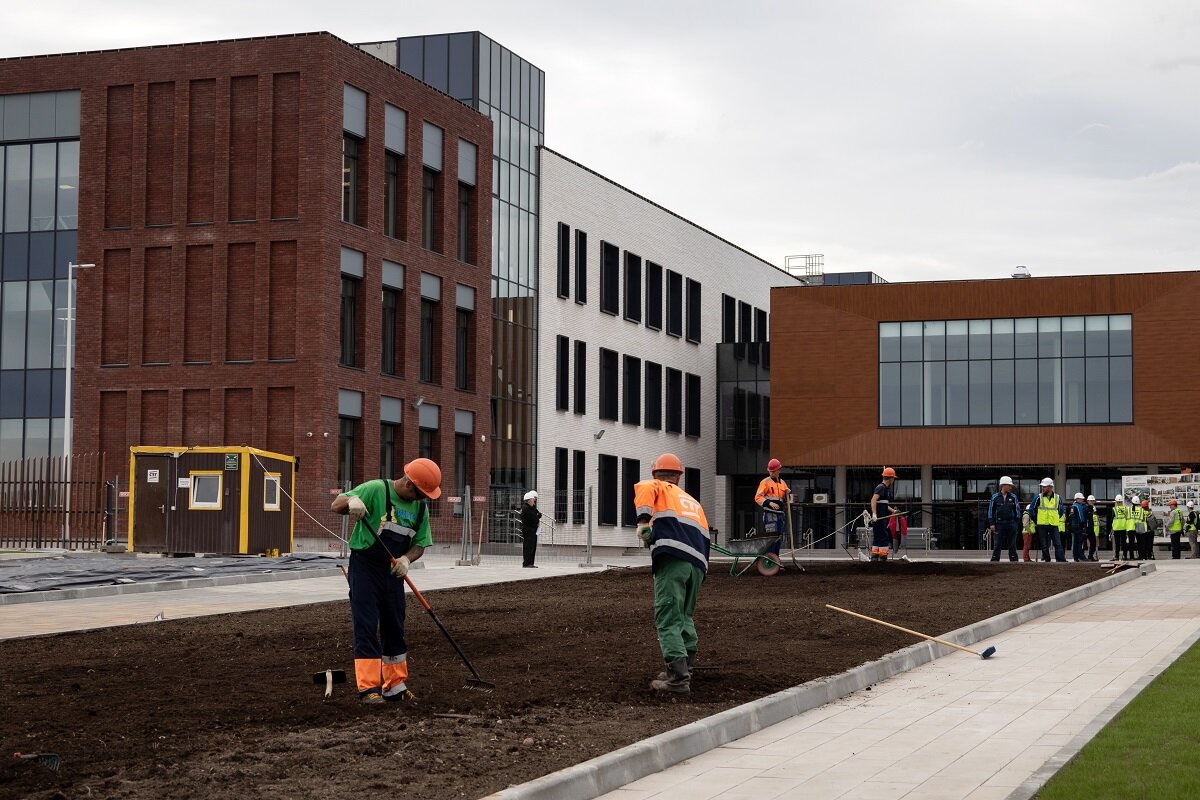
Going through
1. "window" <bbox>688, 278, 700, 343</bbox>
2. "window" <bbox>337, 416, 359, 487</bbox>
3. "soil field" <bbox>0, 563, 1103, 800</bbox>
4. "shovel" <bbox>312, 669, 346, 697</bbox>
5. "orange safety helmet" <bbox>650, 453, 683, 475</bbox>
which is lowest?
"soil field" <bbox>0, 563, 1103, 800</bbox>

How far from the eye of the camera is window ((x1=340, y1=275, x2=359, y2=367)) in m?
45.7

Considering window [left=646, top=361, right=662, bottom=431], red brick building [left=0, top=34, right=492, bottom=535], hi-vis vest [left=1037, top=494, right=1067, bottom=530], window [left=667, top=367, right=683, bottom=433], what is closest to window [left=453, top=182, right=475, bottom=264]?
red brick building [left=0, top=34, right=492, bottom=535]

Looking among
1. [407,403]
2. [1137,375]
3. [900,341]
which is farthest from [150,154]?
[1137,375]

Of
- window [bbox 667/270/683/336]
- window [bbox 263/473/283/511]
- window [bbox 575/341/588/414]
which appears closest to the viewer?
window [bbox 263/473/283/511]

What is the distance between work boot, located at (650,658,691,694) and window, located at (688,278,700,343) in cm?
5999

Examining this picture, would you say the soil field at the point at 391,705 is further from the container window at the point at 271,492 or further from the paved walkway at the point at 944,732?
the container window at the point at 271,492

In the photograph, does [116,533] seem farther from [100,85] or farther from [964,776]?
[964,776]

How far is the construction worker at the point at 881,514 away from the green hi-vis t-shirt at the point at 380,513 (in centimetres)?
2016

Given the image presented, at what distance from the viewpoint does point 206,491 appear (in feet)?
110

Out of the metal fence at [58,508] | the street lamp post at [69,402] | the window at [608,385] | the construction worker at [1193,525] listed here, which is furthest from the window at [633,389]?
the metal fence at [58,508]

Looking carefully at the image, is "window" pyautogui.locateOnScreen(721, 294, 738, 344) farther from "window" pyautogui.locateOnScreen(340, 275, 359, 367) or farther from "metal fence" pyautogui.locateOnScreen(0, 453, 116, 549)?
"metal fence" pyautogui.locateOnScreen(0, 453, 116, 549)

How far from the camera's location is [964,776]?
8.46 m

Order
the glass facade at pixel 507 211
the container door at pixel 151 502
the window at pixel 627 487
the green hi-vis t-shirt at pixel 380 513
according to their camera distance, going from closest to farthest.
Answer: the green hi-vis t-shirt at pixel 380 513 → the container door at pixel 151 502 → the glass facade at pixel 507 211 → the window at pixel 627 487

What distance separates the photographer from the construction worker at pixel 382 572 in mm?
10352
